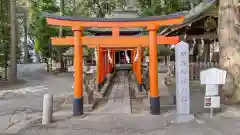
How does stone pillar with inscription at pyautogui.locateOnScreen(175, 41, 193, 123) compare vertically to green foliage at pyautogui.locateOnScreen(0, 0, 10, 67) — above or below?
below

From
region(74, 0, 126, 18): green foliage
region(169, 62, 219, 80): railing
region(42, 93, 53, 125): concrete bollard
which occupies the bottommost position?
region(42, 93, 53, 125): concrete bollard

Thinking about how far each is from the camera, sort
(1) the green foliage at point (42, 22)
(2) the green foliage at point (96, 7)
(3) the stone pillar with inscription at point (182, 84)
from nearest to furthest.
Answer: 1. (3) the stone pillar with inscription at point (182, 84)
2. (1) the green foliage at point (42, 22)
3. (2) the green foliage at point (96, 7)

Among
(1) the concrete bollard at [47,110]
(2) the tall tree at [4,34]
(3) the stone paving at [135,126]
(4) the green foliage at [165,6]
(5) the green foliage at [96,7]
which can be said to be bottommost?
(3) the stone paving at [135,126]

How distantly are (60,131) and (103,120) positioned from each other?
142cm

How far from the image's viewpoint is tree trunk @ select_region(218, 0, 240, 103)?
9.55m

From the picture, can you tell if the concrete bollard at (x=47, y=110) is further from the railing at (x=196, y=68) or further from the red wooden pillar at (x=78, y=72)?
the railing at (x=196, y=68)

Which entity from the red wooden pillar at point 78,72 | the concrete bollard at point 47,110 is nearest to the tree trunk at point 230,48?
the red wooden pillar at point 78,72

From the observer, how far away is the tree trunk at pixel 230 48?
31.3ft

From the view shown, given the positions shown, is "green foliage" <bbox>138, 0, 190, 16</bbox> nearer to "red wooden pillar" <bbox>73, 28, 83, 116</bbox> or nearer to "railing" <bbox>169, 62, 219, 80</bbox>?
"railing" <bbox>169, 62, 219, 80</bbox>

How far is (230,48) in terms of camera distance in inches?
385

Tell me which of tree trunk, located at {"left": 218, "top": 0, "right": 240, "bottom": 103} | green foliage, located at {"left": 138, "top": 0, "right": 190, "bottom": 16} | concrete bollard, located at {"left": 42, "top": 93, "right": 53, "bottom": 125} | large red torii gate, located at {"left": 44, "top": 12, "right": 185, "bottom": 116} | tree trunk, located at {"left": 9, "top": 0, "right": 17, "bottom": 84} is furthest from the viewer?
green foliage, located at {"left": 138, "top": 0, "right": 190, "bottom": 16}

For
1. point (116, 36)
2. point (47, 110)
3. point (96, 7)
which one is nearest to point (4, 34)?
point (96, 7)

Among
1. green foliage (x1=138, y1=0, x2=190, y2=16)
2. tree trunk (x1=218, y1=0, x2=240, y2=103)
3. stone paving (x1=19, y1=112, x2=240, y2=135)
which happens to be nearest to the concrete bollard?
stone paving (x1=19, y1=112, x2=240, y2=135)

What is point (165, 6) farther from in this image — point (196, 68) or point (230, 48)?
point (230, 48)
